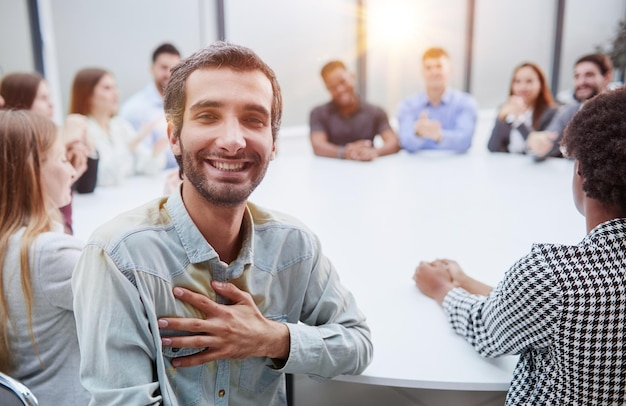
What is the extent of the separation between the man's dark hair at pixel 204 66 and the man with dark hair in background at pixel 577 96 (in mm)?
2770

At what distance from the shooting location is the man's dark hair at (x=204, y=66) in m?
0.98

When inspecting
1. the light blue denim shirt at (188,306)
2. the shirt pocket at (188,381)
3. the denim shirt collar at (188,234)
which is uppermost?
the denim shirt collar at (188,234)

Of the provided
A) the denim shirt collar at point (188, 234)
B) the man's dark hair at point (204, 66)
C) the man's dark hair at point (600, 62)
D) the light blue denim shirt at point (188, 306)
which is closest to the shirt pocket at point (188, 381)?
the light blue denim shirt at point (188, 306)

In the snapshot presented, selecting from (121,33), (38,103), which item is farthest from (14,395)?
(121,33)

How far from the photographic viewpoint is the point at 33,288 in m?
1.17

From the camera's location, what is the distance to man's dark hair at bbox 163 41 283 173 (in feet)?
3.22

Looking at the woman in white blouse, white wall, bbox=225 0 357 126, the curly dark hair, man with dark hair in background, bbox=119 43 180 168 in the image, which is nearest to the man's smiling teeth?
the curly dark hair

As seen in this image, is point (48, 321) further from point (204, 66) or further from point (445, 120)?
point (445, 120)

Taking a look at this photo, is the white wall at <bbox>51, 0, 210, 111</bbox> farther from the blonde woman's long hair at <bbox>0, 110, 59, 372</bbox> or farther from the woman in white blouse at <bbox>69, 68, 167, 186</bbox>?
the blonde woman's long hair at <bbox>0, 110, 59, 372</bbox>

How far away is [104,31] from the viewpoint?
4.50 meters

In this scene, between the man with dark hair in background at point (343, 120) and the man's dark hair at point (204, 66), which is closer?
the man's dark hair at point (204, 66)

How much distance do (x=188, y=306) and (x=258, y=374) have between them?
0.21m

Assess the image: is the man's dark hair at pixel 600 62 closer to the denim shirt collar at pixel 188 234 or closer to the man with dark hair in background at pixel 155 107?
the man with dark hair in background at pixel 155 107

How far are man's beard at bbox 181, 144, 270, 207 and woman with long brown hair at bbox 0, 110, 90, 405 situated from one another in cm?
40
